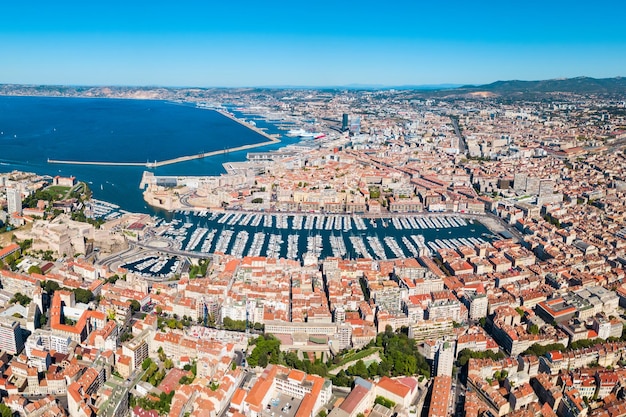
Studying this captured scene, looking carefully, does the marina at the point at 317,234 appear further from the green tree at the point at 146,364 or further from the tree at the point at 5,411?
the tree at the point at 5,411

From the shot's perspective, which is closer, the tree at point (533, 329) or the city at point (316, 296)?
the city at point (316, 296)

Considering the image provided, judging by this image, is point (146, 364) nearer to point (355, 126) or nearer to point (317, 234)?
point (317, 234)

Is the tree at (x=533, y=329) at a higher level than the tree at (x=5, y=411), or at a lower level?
lower

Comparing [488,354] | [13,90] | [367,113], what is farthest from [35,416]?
[13,90]

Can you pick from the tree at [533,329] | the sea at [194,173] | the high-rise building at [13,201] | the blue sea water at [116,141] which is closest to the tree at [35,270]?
the sea at [194,173]

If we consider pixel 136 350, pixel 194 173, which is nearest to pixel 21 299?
pixel 136 350

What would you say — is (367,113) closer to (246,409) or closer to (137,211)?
(137,211)

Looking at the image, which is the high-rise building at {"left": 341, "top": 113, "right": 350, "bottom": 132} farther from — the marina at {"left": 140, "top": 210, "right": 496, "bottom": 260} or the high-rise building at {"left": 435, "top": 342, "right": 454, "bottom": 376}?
the high-rise building at {"left": 435, "top": 342, "right": 454, "bottom": 376}

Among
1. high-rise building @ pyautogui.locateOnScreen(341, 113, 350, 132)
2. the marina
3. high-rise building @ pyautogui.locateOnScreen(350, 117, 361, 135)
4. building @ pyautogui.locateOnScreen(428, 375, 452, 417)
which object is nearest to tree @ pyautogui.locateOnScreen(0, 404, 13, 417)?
building @ pyautogui.locateOnScreen(428, 375, 452, 417)
